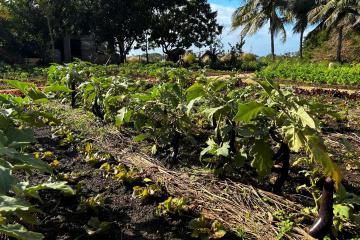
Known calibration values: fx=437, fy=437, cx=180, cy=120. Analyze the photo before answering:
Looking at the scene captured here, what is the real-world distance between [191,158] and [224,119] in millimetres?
590

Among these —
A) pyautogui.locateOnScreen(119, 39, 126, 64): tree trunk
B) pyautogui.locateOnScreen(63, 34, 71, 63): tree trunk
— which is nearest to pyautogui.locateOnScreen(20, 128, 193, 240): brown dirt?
pyautogui.locateOnScreen(63, 34, 71, 63): tree trunk

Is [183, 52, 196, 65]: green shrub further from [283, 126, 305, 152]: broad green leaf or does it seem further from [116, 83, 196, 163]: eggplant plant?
[283, 126, 305, 152]: broad green leaf

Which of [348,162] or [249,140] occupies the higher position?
[249,140]

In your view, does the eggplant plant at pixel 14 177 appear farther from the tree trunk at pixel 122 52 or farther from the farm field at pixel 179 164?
the tree trunk at pixel 122 52

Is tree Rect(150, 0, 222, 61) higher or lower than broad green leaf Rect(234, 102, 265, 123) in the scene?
higher

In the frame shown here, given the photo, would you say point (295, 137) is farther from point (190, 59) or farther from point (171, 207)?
point (190, 59)

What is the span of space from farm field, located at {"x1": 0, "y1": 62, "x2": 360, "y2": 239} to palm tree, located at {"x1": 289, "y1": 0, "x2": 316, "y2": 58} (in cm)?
2442

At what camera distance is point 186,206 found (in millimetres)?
2977

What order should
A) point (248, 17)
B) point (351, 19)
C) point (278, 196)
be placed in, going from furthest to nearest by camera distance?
point (248, 17), point (351, 19), point (278, 196)

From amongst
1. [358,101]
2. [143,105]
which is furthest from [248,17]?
[143,105]

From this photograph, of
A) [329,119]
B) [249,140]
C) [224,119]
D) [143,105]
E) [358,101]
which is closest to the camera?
[249,140]

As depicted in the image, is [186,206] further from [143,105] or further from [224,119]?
[143,105]

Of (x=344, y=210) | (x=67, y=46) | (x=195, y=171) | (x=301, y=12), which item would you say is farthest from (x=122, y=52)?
(x=344, y=210)

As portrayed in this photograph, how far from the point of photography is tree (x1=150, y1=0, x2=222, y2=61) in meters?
26.6
